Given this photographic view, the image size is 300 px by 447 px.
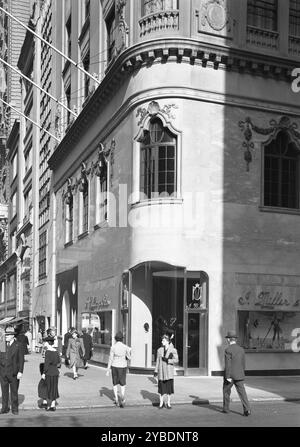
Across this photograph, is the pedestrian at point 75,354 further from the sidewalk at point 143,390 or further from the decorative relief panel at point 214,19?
the decorative relief panel at point 214,19

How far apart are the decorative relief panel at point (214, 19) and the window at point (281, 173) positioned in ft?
15.0

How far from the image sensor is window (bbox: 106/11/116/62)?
30833mm

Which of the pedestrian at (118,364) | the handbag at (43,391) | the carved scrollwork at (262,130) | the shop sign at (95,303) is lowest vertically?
the handbag at (43,391)

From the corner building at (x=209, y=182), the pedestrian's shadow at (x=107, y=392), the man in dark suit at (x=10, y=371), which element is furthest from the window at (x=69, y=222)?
the man in dark suit at (x=10, y=371)

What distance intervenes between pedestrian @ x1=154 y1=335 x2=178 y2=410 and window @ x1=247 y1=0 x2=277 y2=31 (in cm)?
1502

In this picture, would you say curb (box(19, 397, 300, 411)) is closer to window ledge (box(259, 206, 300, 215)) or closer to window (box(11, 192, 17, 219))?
window ledge (box(259, 206, 300, 215))

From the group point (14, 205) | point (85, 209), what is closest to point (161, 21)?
point (85, 209)

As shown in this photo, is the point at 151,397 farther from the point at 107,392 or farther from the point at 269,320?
the point at 269,320

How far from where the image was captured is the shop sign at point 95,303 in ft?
98.6

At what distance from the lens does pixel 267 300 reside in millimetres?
25828

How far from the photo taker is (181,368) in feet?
81.8

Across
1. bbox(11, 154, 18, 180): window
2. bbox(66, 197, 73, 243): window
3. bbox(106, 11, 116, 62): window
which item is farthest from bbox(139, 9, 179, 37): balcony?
bbox(11, 154, 18, 180): window
